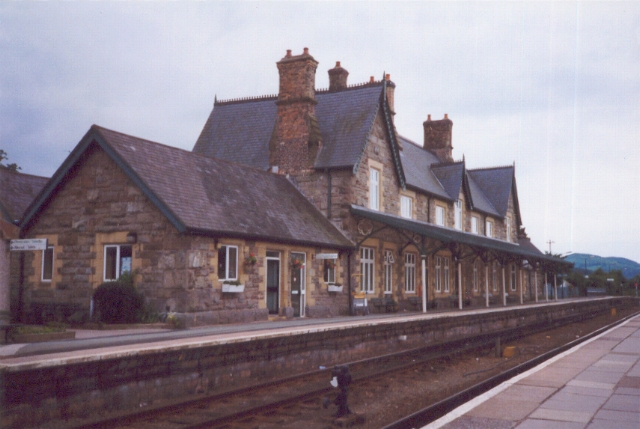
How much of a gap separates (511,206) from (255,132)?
2227cm

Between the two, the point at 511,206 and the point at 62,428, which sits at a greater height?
the point at 511,206

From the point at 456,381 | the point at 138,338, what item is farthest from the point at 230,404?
the point at 456,381

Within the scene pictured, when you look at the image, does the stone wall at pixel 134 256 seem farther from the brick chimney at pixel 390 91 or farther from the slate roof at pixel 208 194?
the brick chimney at pixel 390 91

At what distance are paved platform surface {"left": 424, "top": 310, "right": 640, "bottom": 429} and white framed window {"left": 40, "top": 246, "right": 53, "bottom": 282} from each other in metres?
13.1

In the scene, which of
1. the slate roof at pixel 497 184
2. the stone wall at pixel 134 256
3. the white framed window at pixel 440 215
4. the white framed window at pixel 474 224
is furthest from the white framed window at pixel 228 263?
the slate roof at pixel 497 184

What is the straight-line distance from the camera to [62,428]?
24.0 feet

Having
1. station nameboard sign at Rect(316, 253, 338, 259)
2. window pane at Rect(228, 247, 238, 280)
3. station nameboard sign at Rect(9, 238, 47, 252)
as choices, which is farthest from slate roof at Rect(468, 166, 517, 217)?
station nameboard sign at Rect(9, 238, 47, 252)

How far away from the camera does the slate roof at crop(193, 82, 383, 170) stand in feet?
76.0

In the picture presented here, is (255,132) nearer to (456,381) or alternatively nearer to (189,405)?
(456,381)

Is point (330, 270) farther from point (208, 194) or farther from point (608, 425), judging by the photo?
point (608, 425)

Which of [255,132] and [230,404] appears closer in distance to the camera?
[230,404]

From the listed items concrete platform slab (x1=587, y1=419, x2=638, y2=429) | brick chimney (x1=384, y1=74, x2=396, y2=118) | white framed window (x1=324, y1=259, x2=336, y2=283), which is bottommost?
concrete platform slab (x1=587, y1=419, x2=638, y2=429)

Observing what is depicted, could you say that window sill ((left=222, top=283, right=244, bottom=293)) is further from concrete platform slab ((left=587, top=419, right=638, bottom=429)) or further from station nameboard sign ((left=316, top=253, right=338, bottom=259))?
concrete platform slab ((left=587, top=419, right=638, bottom=429))

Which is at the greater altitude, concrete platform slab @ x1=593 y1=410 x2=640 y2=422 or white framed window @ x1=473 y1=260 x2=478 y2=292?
white framed window @ x1=473 y1=260 x2=478 y2=292
